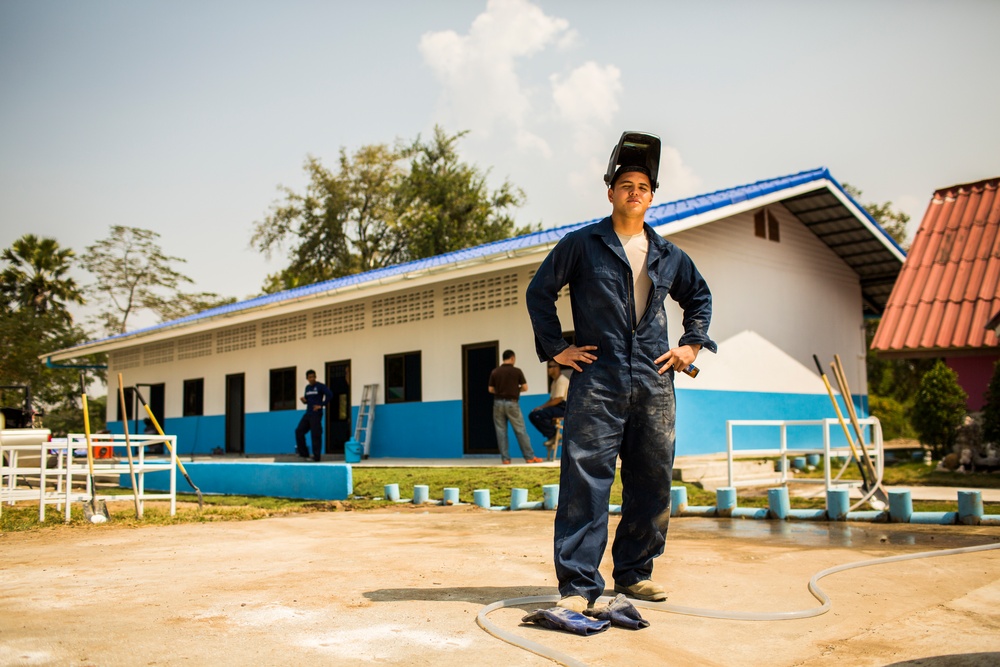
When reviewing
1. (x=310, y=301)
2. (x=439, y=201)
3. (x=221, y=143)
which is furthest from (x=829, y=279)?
(x=439, y=201)

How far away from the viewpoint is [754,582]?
4195 mm

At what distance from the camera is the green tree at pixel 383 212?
36.9 meters

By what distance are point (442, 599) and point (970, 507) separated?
14.2 ft

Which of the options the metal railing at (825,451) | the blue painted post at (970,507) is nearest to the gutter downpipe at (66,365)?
the metal railing at (825,451)

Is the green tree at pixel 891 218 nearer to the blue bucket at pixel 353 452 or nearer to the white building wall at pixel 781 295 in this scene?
the white building wall at pixel 781 295

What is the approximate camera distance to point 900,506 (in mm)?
6582

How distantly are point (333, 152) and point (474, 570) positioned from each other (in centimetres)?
3666

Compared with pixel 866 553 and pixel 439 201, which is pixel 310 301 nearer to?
pixel 866 553

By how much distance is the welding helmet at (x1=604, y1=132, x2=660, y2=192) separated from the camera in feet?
12.8

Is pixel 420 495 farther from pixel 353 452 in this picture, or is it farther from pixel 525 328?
pixel 353 452

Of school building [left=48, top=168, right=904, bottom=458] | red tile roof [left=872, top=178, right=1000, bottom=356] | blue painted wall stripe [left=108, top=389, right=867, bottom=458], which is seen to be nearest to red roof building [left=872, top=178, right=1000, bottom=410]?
red tile roof [left=872, top=178, right=1000, bottom=356]

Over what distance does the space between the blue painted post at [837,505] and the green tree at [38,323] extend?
26.7 meters

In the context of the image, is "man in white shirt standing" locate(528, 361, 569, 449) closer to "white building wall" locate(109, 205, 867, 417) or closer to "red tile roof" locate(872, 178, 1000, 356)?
"white building wall" locate(109, 205, 867, 417)

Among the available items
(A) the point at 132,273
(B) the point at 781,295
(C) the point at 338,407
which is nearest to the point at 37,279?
(A) the point at 132,273
